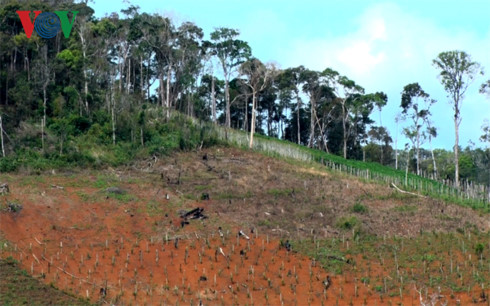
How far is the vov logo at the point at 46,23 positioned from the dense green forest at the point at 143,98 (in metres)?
0.53

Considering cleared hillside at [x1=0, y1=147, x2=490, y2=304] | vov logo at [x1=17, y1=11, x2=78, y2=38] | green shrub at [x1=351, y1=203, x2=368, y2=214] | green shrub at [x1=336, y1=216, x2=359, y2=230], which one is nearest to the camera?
cleared hillside at [x1=0, y1=147, x2=490, y2=304]

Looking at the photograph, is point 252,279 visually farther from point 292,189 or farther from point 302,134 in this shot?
point 302,134

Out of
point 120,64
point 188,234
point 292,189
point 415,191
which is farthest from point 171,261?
point 120,64

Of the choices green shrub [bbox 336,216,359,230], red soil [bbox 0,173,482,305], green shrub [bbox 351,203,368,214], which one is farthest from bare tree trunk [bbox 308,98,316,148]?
red soil [bbox 0,173,482,305]

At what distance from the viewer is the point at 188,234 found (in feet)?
90.5

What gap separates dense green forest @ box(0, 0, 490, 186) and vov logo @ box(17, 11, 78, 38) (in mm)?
534

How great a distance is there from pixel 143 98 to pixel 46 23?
29.1ft

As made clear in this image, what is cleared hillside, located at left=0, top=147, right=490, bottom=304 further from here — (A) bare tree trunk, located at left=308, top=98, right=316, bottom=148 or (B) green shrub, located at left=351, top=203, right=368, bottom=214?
(A) bare tree trunk, located at left=308, top=98, right=316, bottom=148

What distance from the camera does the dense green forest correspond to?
1409 inches

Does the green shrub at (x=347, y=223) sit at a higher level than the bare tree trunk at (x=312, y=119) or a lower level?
lower

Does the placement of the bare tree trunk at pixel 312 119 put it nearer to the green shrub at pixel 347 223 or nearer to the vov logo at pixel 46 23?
the vov logo at pixel 46 23

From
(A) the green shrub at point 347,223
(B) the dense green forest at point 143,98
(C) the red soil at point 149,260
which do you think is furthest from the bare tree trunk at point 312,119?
(C) the red soil at point 149,260

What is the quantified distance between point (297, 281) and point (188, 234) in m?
5.04

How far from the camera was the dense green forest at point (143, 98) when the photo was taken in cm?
3578
